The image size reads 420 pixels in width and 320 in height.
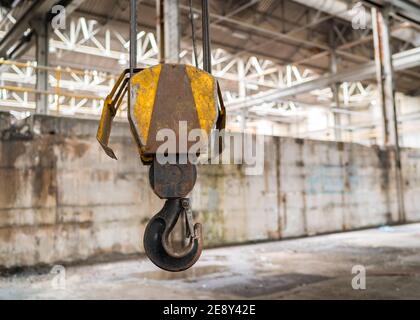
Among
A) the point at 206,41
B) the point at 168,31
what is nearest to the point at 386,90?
the point at 168,31

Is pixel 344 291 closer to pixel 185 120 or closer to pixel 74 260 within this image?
pixel 185 120

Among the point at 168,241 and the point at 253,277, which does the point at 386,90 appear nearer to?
the point at 253,277

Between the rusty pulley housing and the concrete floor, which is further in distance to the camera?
the concrete floor

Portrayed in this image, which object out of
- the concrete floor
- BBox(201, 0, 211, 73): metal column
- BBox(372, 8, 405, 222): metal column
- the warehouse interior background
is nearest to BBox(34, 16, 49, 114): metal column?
the warehouse interior background

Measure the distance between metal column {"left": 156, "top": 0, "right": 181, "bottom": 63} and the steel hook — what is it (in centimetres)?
595

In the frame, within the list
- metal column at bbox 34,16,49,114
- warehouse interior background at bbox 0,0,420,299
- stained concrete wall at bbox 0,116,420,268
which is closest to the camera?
warehouse interior background at bbox 0,0,420,299

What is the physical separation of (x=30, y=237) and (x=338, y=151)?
7236mm

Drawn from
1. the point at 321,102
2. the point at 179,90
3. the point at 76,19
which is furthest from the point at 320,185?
the point at 321,102

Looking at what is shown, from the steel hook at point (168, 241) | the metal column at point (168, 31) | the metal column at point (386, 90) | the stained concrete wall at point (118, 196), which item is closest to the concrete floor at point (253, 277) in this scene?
the stained concrete wall at point (118, 196)

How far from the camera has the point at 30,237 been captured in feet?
18.9

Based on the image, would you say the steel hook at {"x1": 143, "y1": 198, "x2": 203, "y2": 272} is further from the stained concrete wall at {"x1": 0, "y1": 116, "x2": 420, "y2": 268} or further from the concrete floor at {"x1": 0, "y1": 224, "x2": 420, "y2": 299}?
the stained concrete wall at {"x1": 0, "y1": 116, "x2": 420, "y2": 268}

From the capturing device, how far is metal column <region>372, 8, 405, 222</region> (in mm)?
11188

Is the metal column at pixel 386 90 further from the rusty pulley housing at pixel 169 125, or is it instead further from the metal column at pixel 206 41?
the rusty pulley housing at pixel 169 125

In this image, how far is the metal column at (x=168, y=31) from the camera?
296 inches
